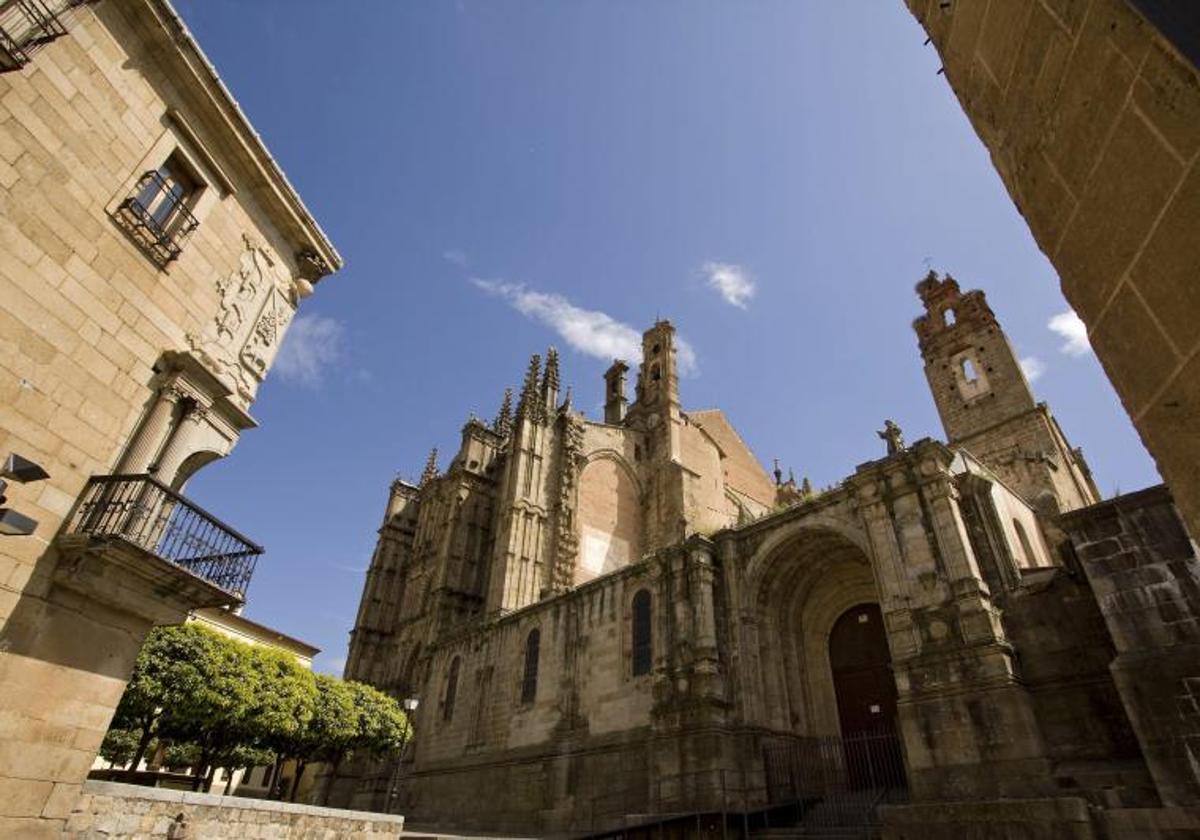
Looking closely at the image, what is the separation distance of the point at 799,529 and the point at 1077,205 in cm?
1530

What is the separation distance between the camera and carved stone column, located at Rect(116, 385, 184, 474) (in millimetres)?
7871

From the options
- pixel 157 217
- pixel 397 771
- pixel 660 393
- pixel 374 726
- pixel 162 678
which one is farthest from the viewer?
pixel 660 393

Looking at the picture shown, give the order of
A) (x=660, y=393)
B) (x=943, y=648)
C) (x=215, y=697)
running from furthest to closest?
1. (x=660, y=393)
2. (x=215, y=697)
3. (x=943, y=648)

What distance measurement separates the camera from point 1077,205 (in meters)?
1.88

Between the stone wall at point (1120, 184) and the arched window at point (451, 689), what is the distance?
26.1 m

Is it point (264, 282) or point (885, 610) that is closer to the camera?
point (264, 282)

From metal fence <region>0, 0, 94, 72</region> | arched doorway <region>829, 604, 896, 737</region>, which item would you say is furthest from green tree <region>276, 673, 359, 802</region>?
metal fence <region>0, 0, 94, 72</region>

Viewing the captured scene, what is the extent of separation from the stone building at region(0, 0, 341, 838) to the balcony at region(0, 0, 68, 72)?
21mm

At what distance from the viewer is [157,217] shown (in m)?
8.68

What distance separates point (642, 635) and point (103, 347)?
49.3 feet

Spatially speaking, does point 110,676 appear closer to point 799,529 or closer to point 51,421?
point 51,421

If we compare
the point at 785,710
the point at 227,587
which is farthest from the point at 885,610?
the point at 227,587

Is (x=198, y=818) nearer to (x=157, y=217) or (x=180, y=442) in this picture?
(x=180, y=442)

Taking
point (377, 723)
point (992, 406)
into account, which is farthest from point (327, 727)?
point (992, 406)
